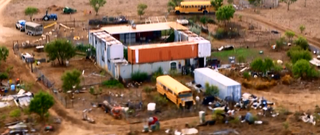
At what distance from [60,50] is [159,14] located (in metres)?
19.0

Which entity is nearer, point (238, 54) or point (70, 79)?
point (70, 79)

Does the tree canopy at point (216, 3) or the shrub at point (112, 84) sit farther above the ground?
the tree canopy at point (216, 3)

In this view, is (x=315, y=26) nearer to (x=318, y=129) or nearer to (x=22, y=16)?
(x=318, y=129)

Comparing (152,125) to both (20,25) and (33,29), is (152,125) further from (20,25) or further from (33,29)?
(20,25)

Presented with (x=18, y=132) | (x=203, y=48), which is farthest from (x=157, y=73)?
(x=18, y=132)

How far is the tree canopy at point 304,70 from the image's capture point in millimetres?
33781

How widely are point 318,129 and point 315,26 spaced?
77.9ft

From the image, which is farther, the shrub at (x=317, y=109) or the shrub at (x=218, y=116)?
the shrub at (x=317, y=109)

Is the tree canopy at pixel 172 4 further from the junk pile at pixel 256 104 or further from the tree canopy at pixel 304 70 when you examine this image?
Result: the junk pile at pixel 256 104

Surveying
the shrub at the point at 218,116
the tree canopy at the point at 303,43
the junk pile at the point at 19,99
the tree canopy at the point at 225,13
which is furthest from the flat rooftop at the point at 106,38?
the tree canopy at the point at 303,43

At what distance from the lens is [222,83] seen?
101ft

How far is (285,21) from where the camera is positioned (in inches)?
2013

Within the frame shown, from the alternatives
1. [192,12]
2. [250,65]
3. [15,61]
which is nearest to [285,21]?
[192,12]

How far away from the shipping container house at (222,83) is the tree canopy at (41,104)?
937cm
